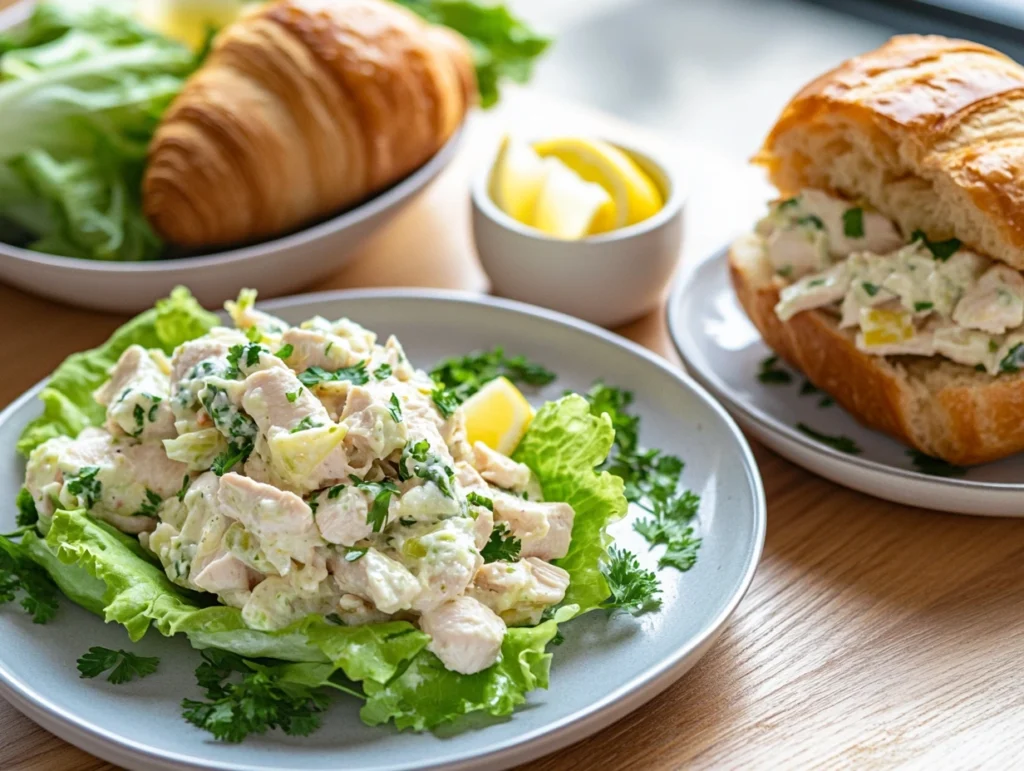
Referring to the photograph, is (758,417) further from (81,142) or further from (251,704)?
(81,142)

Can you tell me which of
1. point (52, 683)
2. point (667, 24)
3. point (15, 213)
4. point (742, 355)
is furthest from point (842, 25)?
point (52, 683)

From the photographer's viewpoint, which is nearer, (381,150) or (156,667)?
(156,667)

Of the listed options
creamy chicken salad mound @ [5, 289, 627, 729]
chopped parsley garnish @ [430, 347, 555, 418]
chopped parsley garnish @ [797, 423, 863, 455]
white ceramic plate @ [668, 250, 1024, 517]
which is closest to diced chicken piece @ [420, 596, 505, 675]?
creamy chicken salad mound @ [5, 289, 627, 729]

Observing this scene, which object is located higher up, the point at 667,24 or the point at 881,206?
the point at 881,206

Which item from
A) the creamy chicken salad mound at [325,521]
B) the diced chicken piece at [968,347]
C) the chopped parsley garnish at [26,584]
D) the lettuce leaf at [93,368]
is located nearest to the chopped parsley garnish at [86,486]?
the creamy chicken salad mound at [325,521]

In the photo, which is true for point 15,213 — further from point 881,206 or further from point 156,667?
point 881,206

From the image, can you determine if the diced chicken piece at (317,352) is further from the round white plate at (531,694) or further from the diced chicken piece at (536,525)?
the round white plate at (531,694)

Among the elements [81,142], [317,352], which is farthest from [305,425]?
[81,142]
